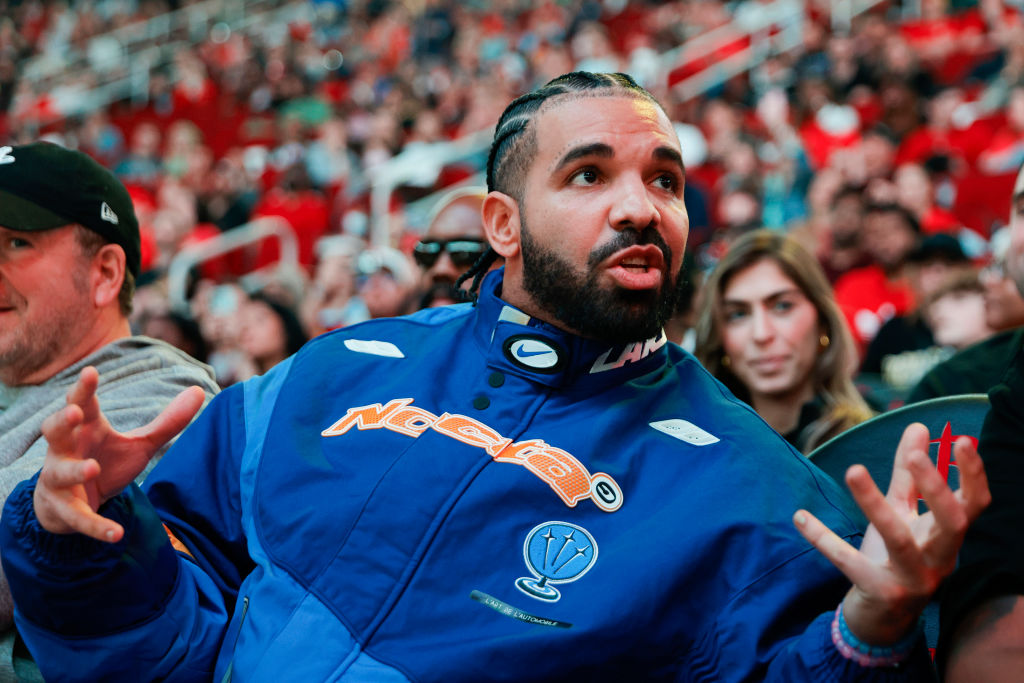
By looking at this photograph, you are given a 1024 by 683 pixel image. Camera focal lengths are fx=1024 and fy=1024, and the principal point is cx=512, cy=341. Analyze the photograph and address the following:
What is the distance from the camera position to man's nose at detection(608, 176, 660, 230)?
1.83m

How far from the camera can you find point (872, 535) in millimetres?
1343

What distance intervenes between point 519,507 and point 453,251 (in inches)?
61.3

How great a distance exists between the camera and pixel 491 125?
10070 mm

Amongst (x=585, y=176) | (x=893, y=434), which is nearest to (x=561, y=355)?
(x=585, y=176)

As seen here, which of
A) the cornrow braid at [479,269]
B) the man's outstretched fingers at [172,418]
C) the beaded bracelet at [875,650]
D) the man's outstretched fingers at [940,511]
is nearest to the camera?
the man's outstretched fingers at [940,511]

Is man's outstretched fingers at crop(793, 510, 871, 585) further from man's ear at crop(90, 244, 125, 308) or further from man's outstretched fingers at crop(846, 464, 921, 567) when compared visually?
man's ear at crop(90, 244, 125, 308)

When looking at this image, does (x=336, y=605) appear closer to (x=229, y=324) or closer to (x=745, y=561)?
(x=745, y=561)

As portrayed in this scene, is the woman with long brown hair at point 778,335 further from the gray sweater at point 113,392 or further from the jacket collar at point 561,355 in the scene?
the gray sweater at point 113,392

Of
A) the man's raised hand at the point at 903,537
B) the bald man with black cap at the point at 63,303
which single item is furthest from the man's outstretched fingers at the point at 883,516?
the bald man with black cap at the point at 63,303

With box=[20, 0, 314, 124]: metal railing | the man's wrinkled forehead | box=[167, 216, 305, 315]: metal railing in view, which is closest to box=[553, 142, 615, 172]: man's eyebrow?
the man's wrinkled forehead

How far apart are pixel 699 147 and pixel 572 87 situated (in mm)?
7214

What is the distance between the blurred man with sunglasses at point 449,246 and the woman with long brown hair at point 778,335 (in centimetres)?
81

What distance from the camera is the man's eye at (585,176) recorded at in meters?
1.90

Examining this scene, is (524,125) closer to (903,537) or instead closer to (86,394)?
(86,394)
